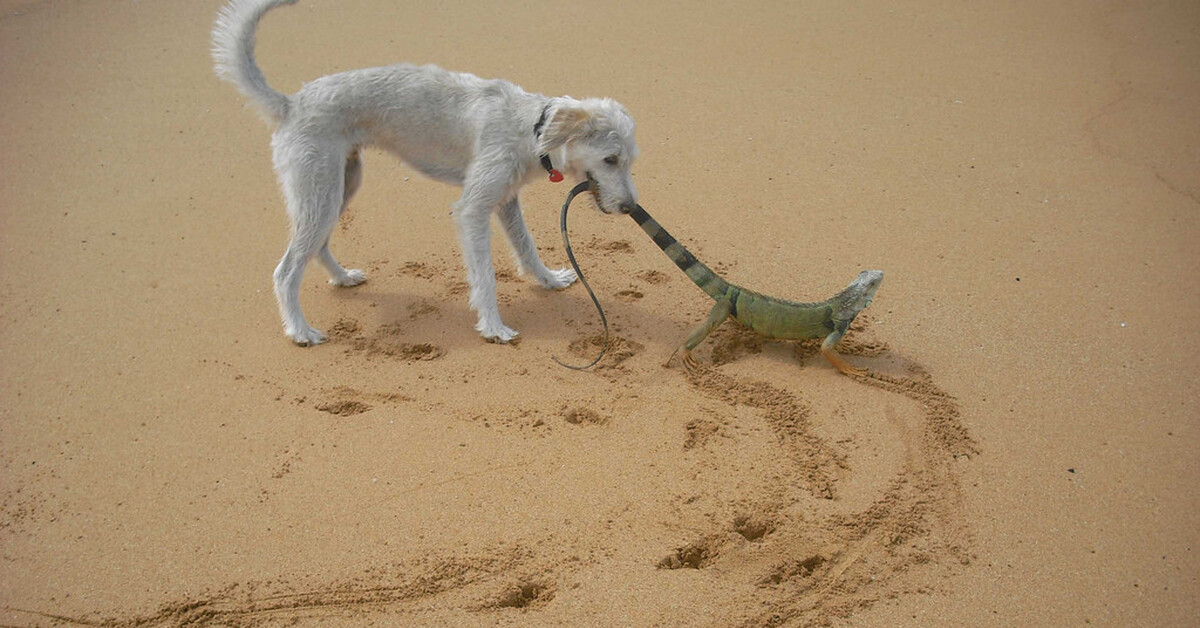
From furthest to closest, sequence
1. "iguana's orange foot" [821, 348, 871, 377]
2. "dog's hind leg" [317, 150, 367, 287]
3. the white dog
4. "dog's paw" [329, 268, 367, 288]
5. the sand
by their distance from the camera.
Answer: "dog's paw" [329, 268, 367, 288]
"dog's hind leg" [317, 150, 367, 287]
the white dog
"iguana's orange foot" [821, 348, 871, 377]
the sand

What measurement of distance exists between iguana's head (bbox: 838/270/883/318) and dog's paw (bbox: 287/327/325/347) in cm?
288

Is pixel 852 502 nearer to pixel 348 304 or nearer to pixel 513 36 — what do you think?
pixel 348 304

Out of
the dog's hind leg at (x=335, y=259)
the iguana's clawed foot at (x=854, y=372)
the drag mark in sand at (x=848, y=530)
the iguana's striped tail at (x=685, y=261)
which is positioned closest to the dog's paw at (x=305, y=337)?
the dog's hind leg at (x=335, y=259)

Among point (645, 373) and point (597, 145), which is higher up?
point (597, 145)

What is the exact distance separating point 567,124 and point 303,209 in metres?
1.54

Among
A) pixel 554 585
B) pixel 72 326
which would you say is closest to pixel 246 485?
pixel 554 585

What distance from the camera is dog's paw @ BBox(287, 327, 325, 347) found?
4.82 m

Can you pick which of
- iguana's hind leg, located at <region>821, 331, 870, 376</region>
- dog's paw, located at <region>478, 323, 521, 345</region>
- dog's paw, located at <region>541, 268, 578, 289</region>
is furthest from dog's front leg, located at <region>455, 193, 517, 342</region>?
iguana's hind leg, located at <region>821, 331, 870, 376</region>

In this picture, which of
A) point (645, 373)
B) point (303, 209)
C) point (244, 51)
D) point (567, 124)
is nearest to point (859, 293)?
point (645, 373)

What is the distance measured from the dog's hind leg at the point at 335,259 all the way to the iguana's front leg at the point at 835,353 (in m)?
2.82

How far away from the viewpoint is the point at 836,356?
14.4 feet

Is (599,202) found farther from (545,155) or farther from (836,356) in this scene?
(836,356)

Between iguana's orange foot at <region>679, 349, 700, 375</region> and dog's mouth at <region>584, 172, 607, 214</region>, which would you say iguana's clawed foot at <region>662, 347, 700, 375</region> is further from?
dog's mouth at <region>584, 172, 607, 214</region>

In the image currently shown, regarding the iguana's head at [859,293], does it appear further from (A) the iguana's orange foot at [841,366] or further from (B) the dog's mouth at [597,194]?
(B) the dog's mouth at [597,194]
